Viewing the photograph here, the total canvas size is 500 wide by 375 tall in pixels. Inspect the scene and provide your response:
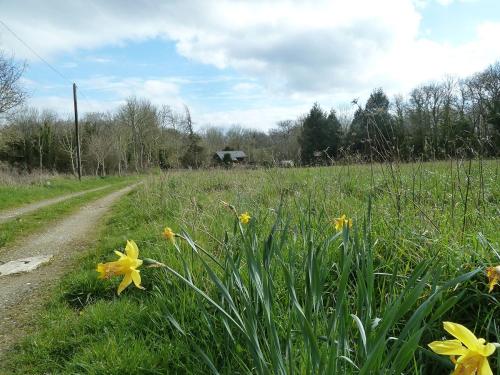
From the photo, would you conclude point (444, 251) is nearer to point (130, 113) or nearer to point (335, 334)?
point (335, 334)

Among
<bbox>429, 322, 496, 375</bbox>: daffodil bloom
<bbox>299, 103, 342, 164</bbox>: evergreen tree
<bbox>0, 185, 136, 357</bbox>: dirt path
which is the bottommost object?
<bbox>0, 185, 136, 357</bbox>: dirt path

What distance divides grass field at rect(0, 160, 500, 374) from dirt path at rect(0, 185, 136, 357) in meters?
0.22

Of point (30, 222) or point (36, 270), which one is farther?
point (30, 222)

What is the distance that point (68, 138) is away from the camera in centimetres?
3966

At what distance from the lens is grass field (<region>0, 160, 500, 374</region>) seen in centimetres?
120

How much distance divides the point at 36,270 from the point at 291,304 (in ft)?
13.9

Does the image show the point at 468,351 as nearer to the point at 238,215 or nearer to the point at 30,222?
the point at 238,215

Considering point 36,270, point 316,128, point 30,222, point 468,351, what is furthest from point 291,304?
point 316,128

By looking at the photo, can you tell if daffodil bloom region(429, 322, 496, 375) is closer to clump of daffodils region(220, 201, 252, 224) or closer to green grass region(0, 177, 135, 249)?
clump of daffodils region(220, 201, 252, 224)

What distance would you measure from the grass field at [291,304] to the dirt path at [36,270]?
22 centimetres

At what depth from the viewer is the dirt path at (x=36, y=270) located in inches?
123

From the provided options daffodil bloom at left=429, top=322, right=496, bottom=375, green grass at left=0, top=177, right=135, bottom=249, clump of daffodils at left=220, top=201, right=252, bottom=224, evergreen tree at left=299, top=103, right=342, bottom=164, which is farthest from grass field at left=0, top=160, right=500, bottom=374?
evergreen tree at left=299, top=103, right=342, bottom=164

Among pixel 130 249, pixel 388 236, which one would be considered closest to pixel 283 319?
pixel 130 249

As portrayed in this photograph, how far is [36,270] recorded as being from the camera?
462 centimetres
